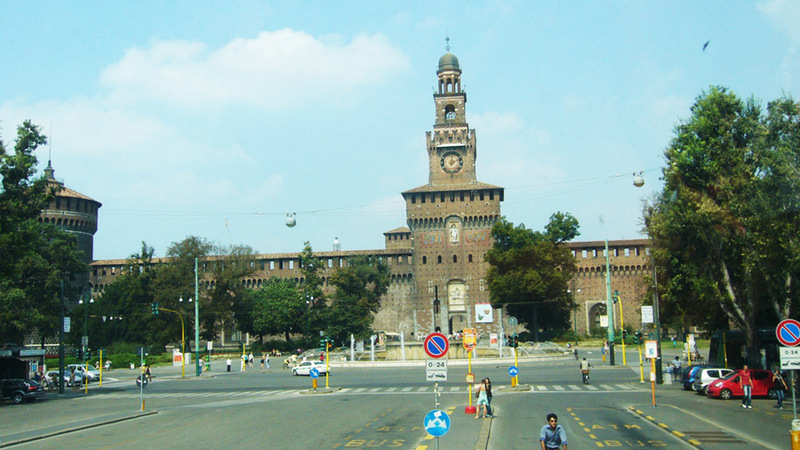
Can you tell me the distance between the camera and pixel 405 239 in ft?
416

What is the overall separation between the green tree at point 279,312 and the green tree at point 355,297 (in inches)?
139

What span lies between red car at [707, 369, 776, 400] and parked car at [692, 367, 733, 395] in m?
0.64

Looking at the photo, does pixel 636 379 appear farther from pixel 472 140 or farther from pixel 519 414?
pixel 472 140

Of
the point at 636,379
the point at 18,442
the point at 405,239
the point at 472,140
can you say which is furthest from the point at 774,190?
the point at 405,239

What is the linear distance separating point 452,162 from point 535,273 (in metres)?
22.1

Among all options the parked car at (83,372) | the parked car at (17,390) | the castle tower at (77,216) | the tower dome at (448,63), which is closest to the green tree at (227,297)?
the castle tower at (77,216)

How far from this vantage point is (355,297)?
85.1m

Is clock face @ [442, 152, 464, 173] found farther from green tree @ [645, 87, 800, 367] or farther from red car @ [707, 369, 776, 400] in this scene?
red car @ [707, 369, 776, 400]

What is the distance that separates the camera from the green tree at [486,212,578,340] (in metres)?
82.6

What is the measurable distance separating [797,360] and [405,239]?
109 metres

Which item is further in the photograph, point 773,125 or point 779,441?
point 773,125

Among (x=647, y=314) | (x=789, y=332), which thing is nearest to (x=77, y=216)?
(x=647, y=314)

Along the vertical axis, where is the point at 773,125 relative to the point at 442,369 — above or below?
above

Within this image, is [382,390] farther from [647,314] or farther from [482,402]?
[647,314]
